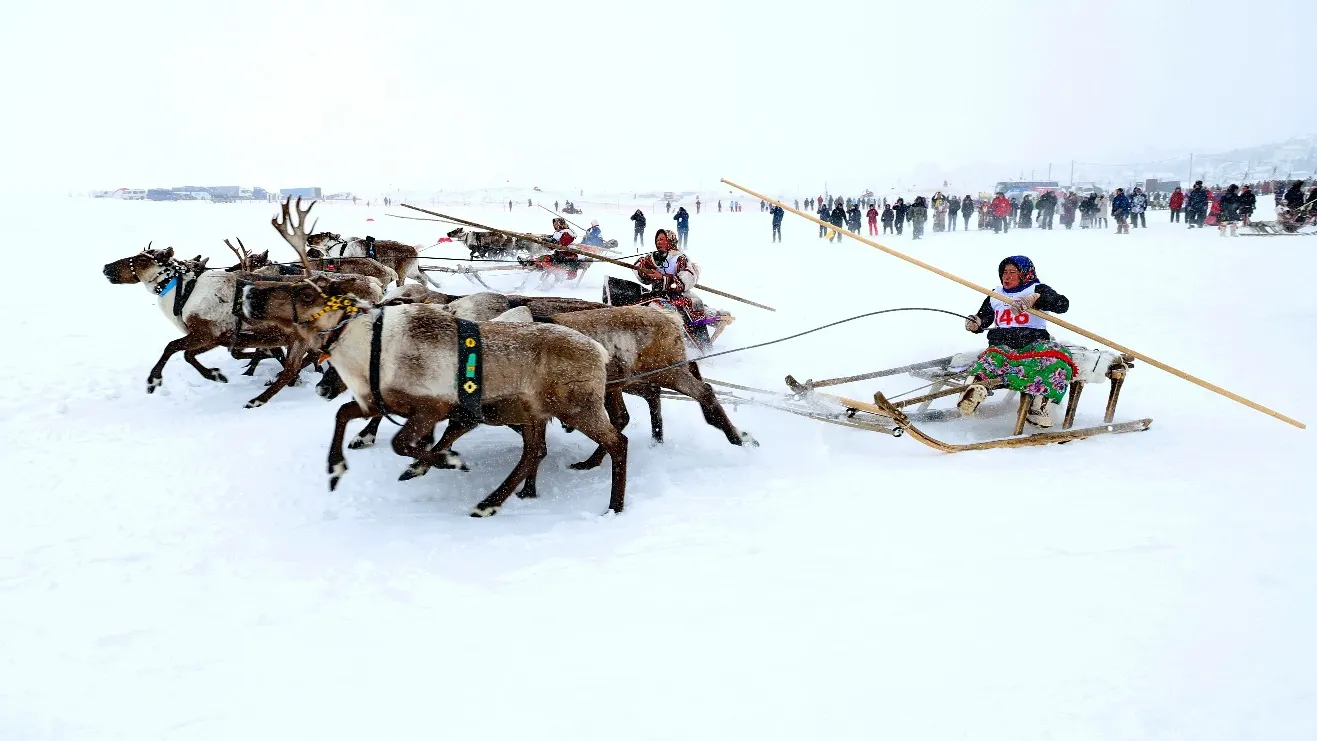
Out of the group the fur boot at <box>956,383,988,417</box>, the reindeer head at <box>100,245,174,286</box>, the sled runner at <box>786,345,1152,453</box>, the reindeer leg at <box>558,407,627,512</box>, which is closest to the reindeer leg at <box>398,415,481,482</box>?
the reindeer leg at <box>558,407,627,512</box>

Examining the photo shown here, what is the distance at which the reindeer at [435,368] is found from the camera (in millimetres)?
4547

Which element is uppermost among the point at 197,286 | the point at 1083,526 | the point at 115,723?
the point at 197,286

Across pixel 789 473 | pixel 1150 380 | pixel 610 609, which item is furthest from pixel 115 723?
pixel 1150 380

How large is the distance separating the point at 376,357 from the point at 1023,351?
4.55 metres

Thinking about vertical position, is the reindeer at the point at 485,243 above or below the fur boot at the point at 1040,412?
above

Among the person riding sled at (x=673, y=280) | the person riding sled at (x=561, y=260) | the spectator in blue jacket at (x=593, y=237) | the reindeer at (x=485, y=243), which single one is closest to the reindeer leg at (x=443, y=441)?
→ the person riding sled at (x=673, y=280)

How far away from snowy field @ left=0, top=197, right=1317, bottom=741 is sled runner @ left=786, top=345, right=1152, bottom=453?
181 mm

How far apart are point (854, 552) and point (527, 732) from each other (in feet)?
6.51

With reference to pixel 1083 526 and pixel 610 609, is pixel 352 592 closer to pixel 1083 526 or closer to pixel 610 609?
pixel 610 609

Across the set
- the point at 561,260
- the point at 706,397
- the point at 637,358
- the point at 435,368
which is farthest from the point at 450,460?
the point at 561,260

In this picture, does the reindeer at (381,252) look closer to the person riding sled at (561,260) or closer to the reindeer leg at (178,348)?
the person riding sled at (561,260)

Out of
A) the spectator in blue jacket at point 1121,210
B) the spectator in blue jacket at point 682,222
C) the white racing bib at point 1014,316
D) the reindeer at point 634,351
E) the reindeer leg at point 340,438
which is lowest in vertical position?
the reindeer leg at point 340,438

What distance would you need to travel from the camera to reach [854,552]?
13.1ft

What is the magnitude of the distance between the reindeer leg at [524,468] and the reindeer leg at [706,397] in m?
1.28
